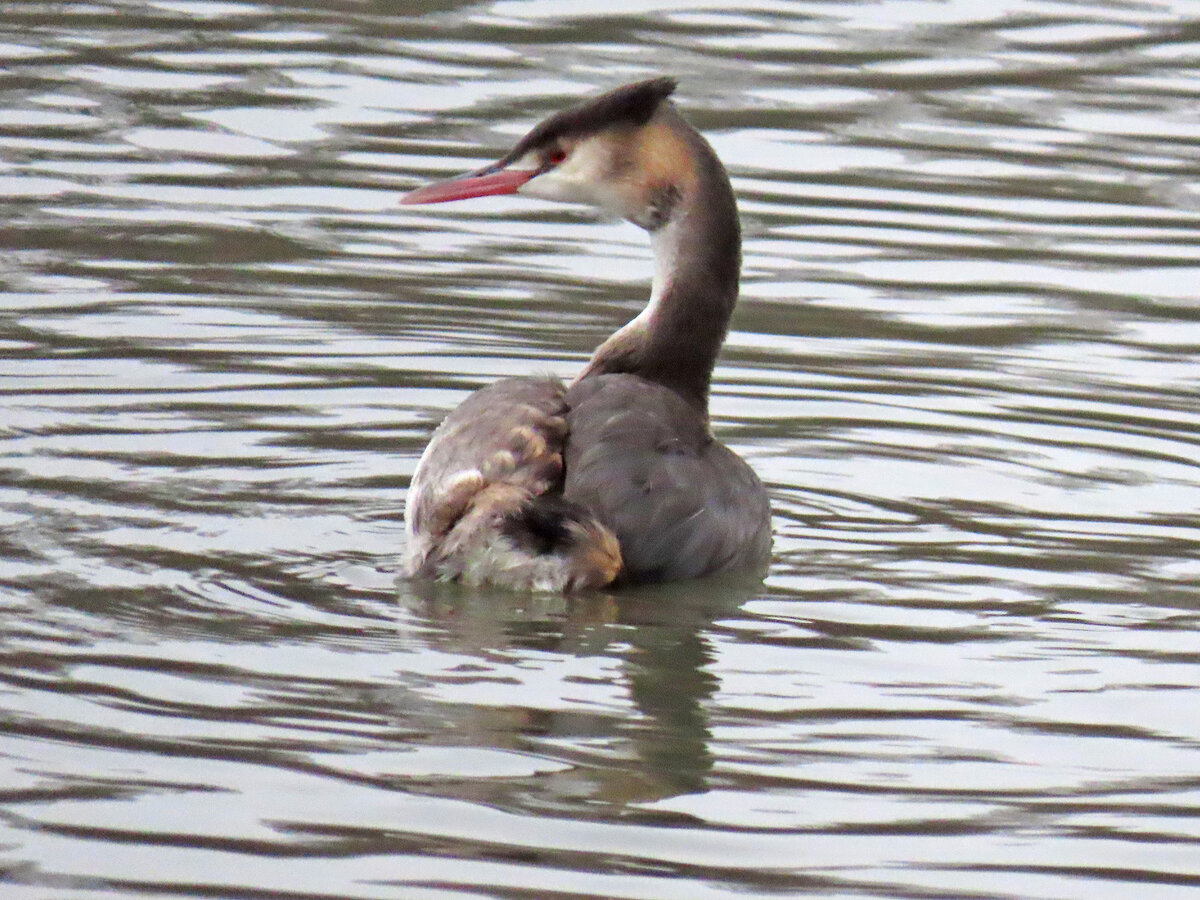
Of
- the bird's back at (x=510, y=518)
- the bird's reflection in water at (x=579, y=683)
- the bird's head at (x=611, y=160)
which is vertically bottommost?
the bird's reflection in water at (x=579, y=683)

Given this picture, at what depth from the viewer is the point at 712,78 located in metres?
12.1

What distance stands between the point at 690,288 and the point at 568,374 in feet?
5.12

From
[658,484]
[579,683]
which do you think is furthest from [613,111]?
[579,683]

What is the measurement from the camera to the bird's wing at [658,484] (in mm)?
6066

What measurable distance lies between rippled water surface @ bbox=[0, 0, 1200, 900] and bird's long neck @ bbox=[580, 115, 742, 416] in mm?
555

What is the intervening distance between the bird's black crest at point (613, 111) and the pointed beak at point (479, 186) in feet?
0.47

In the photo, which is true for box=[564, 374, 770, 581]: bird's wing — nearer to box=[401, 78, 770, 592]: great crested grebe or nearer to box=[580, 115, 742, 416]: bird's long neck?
box=[401, 78, 770, 592]: great crested grebe

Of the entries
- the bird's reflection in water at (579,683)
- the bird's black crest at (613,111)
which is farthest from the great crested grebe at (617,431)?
the bird's reflection in water at (579,683)

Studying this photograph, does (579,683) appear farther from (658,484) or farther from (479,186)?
(479,186)

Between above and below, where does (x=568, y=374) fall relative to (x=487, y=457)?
below

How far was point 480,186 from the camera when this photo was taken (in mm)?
7129

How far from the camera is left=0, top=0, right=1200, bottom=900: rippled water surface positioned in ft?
15.2

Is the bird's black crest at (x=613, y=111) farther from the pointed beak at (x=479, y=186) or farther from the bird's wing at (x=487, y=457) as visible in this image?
the bird's wing at (x=487, y=457)

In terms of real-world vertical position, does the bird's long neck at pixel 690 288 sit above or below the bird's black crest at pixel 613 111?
below
